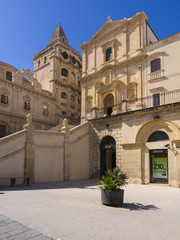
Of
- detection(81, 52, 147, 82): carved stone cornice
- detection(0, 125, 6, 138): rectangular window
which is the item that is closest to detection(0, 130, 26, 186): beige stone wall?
detection(0, 125, 6, 138): rectangular window

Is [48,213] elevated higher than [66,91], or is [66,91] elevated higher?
[66,91]

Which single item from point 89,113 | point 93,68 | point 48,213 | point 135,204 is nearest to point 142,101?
point 89,113

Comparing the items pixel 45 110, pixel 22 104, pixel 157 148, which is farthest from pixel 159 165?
pixel 45 110

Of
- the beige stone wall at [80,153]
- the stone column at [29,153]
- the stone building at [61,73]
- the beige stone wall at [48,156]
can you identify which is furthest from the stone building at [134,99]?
the stone building at [61,73]

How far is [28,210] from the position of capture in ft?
23.6

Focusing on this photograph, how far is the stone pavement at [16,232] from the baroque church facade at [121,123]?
8.94 meters

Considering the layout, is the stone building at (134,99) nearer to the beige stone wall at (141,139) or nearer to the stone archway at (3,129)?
the beige stone wall at (141,139)

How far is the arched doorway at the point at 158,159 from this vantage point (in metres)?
14.9

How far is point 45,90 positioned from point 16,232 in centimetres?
2718

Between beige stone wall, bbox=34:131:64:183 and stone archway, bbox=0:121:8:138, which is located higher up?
stone archway, bbox=0:121:8:138

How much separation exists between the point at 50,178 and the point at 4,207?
9.13 m

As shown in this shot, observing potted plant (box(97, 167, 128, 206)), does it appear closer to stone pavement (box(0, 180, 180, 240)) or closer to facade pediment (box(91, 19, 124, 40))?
stone pavement (box(0, 180, 180, 240))

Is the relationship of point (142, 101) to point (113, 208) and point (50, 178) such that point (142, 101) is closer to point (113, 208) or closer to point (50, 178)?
point (50, 178)

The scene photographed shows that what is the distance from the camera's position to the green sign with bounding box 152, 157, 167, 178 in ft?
48.9
